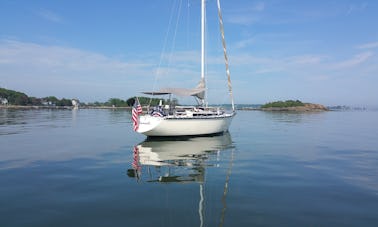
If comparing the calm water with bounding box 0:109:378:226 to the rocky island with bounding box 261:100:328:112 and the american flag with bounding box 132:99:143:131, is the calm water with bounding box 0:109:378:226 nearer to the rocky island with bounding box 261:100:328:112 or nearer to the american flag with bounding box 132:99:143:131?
the american flag with bounding box 132:99:143:131

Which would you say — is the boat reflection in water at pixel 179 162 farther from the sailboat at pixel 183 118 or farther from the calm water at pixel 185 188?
the sailboat at pixel 183 118

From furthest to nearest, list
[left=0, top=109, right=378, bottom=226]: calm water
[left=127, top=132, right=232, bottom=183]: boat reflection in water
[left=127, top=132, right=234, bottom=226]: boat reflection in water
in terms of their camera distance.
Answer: [left=127, top=132, right=232, bottom=183]: boat reflection in water < [left=127, top=132, right=234, bottom=226]: boat reflection in water < [left=0, top=109, right=378, bottom=226]: calm water

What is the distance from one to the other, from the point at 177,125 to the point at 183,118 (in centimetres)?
65

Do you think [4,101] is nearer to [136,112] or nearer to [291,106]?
[291,106]

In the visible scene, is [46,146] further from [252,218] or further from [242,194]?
[252,218]

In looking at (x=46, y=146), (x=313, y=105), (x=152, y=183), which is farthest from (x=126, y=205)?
(x=313, y=105)

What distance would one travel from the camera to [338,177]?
1070cm

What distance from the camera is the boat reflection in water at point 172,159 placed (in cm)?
1043

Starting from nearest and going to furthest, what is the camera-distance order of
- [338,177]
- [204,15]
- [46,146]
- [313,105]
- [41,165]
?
[338,177]
[41,165]
[46,146]
[204,15]
[313,105]

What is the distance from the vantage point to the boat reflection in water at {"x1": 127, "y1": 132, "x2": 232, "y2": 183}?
10.4m

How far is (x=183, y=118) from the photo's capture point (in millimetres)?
19938

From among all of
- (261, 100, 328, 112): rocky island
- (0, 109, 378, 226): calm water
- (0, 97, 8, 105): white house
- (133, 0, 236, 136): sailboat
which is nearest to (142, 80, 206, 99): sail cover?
(133, 0, 236, 136): sailboat

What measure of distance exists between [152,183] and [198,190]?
5.39ft

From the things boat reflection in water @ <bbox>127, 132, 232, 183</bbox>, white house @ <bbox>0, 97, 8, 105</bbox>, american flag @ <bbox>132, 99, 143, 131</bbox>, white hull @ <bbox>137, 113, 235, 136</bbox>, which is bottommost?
boat reflection in water @ <bbox>127, 132, 232, 183</bbox>
